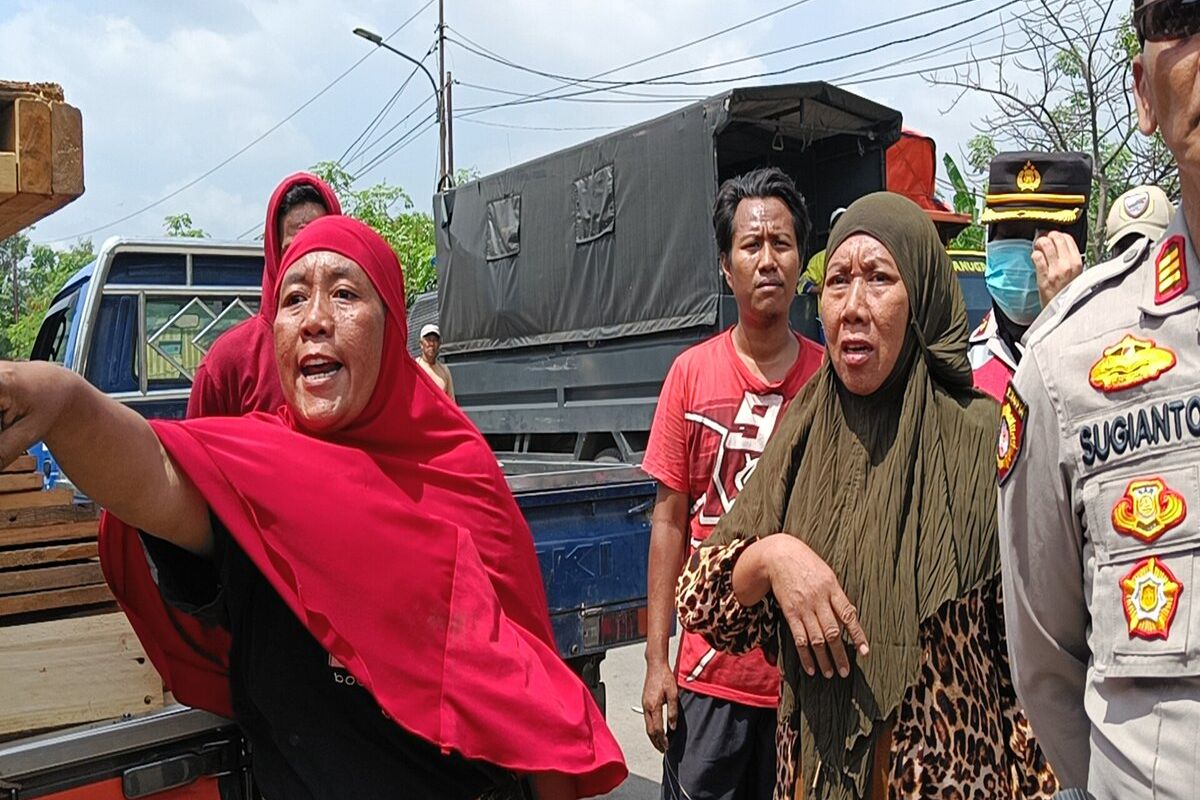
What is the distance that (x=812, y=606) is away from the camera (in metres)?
1.83

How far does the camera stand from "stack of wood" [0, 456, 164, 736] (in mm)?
1931

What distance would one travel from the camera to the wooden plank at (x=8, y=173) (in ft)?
5.16

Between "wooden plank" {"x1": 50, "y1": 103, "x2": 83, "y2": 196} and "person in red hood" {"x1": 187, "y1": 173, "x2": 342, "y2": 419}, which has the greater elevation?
"wooden plank" {"x1": 50, "y1": 103, "x2": 83, "y2": 196}

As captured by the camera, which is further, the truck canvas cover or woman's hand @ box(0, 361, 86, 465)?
the truck canvas cover

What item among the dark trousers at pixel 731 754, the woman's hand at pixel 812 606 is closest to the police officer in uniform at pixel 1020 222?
the dark trousers at pixel 731 754

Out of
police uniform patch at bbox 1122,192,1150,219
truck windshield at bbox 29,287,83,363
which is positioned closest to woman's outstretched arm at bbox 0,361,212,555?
police uniform patch at bbox 1122,192,1150,219

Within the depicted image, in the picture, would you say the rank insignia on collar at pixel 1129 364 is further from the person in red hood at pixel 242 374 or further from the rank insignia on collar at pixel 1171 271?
the person in red hood at pixel 242 374

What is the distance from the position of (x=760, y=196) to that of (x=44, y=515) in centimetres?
187

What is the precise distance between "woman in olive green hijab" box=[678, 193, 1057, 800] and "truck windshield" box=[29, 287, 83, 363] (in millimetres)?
6123

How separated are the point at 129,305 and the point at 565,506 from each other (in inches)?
172

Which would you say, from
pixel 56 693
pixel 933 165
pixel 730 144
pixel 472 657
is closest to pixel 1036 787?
pixel 472 657

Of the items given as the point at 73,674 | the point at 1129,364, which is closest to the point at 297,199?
the point at 73,674

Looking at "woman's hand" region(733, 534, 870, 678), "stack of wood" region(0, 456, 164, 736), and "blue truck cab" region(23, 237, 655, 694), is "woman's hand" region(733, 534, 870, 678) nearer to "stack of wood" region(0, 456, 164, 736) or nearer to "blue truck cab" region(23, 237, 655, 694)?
"stack of wood" region(0, 456, 164, 736)

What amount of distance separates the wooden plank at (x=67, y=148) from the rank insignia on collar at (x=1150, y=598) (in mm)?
1539
